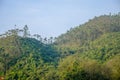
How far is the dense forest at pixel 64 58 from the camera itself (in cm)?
2719

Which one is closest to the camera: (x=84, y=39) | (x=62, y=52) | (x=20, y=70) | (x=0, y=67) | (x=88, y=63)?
(x=88, y=63)

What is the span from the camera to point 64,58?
1609 inches

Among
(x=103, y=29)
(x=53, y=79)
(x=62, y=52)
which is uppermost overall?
(x=103, y=29)

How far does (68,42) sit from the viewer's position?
56.7 m

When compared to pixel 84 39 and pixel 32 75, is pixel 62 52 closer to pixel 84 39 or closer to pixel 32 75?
pixel 84 39

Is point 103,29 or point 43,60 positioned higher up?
point 103,29

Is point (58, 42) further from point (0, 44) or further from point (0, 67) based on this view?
point (0, 67)

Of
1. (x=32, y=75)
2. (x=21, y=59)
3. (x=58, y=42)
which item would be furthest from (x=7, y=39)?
(x=58, y=42)

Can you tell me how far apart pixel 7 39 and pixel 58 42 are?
18088 mm

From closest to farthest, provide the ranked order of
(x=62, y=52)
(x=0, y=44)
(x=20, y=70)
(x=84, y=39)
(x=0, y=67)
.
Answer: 1. (x=20, y=70)
2. (x=0, y=67)
3. (x=0, y=44)
4. (x=62, y=52)
5. (x=84, y=39)

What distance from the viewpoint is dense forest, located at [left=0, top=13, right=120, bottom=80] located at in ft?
89.2

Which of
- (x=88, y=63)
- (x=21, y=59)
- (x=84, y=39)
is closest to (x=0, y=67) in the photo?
(x=21, y=59)

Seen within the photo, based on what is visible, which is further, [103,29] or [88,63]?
[103,29]

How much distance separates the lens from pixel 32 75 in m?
30.1
